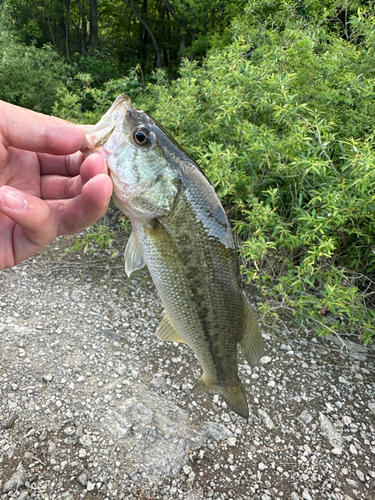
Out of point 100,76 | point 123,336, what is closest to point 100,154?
point 123,336

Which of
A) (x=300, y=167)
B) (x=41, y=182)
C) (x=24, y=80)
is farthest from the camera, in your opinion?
(x=24, y=80)

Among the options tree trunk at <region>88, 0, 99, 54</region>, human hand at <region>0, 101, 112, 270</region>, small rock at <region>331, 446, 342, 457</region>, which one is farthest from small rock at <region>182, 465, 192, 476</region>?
tree trunk at <region>88, 0, 99, 54</region>

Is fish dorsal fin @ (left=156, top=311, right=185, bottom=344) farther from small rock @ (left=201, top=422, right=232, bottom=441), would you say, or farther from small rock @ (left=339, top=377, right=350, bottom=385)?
small rock @ (left=339, top=377, right=350, bottom=385)

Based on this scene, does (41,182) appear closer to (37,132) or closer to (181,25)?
(37,132)

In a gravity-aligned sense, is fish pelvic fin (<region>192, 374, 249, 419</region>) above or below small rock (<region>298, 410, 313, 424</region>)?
above

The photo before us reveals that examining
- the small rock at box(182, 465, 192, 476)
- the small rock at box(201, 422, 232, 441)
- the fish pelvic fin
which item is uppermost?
the fish pelvic fin

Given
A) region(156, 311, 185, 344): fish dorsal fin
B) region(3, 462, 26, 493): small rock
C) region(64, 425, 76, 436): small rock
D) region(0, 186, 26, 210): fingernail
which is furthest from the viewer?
region(64, 425, 76, 436): small rock

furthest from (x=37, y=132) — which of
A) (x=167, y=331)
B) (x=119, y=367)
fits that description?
(x=119, y=367)
